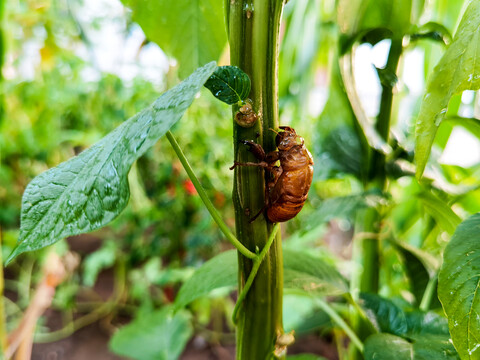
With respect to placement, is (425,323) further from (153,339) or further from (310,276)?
(153,339)

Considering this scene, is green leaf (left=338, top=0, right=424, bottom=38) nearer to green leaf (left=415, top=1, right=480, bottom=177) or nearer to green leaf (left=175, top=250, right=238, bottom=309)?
green leaf (left=415, top=1, right=480, bottom=177)

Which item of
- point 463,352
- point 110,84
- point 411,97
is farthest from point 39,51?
point 463,352

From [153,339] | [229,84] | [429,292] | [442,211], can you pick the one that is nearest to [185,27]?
[229,84]

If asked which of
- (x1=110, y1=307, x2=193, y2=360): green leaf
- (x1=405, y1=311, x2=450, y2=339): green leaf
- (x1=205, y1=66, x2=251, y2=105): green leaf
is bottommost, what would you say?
(x1=110, y1=307, x2=193, y2=360): green leaf

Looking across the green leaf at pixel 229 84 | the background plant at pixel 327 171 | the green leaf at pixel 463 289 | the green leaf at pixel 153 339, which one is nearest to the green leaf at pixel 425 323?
the background plant at pixel 327 171

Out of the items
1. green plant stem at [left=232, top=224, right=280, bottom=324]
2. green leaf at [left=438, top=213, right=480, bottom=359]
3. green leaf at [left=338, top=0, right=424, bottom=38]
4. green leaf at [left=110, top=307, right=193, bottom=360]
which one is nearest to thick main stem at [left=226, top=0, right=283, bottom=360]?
green plant stem at [left=232, top=224, right=280, bottom=324]

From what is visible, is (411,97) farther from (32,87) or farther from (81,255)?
(81,255)
